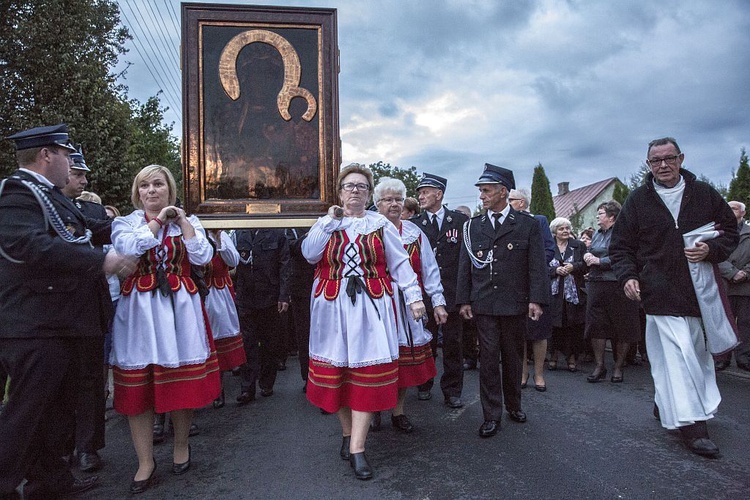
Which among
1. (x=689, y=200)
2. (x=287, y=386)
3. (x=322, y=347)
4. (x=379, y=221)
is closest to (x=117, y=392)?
(x=322, y=347)

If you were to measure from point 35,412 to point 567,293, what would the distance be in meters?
6.45

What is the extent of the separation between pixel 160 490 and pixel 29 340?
1319mm

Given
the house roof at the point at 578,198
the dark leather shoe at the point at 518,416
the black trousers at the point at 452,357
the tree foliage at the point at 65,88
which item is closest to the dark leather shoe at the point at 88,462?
the black trousers at the point at 452,357

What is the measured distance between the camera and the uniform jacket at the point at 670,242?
4.27 metres

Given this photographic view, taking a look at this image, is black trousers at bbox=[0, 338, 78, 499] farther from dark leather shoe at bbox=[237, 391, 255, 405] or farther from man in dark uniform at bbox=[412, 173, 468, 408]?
man in dark uniform at bbox=[412, 173, 468, 408]

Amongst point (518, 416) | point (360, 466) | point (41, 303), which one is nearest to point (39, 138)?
point (41, 303)

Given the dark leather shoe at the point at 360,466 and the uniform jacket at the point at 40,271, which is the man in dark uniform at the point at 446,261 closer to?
the dark leather shoe at the point at 360,466

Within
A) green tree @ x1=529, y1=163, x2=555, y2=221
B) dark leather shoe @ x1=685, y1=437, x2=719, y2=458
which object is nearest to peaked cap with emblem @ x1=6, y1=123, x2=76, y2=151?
dark leather shoe @ x1=685, y1=437, x2=719, y2=458

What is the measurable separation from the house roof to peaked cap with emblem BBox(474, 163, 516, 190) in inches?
1605

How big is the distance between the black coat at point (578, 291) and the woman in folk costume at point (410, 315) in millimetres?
2598

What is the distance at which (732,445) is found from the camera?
165 inches

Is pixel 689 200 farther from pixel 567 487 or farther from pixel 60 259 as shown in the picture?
pixel 60 259

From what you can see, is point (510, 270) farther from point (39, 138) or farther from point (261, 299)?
point (39, 138)

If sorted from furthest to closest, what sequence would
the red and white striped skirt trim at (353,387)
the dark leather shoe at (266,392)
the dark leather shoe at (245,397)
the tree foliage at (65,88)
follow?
the tree foliage at (65,88)
the dark leather shoe at (266,392)
the dark leather shoe at (245,397)
the red and white striped skirt trim at (353,387)
